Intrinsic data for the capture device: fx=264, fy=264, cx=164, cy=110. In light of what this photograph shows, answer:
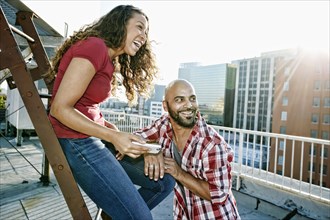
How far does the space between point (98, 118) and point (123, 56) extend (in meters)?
0.61

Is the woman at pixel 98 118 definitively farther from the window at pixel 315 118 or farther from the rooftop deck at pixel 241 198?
the window at pixel 315 118

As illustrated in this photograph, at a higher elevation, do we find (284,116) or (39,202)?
(284,116)

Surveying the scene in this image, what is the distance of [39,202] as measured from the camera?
3.21 m

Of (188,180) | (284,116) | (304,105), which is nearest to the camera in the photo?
(188,180)

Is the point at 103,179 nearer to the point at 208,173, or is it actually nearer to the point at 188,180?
the point at 188,180

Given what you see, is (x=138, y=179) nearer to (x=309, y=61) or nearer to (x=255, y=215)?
(x=255, y=215)

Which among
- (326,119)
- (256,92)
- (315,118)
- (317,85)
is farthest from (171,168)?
(256,92)

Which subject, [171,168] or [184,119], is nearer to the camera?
[171,168]

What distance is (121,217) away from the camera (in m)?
1.24

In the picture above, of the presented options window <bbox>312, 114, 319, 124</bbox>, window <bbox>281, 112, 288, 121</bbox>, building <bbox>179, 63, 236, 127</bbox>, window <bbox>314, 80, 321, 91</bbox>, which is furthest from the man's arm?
building <bbox>179, 63, 236, 127</bbox>

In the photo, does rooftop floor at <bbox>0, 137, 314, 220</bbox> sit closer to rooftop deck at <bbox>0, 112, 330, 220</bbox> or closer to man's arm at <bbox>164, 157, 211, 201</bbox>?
rooftop deck at <bbox>0, 112, 330, 220</bbox>

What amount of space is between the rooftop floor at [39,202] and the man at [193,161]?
1.41 m

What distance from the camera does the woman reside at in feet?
3.79

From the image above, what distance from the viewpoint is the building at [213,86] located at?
102 metres
